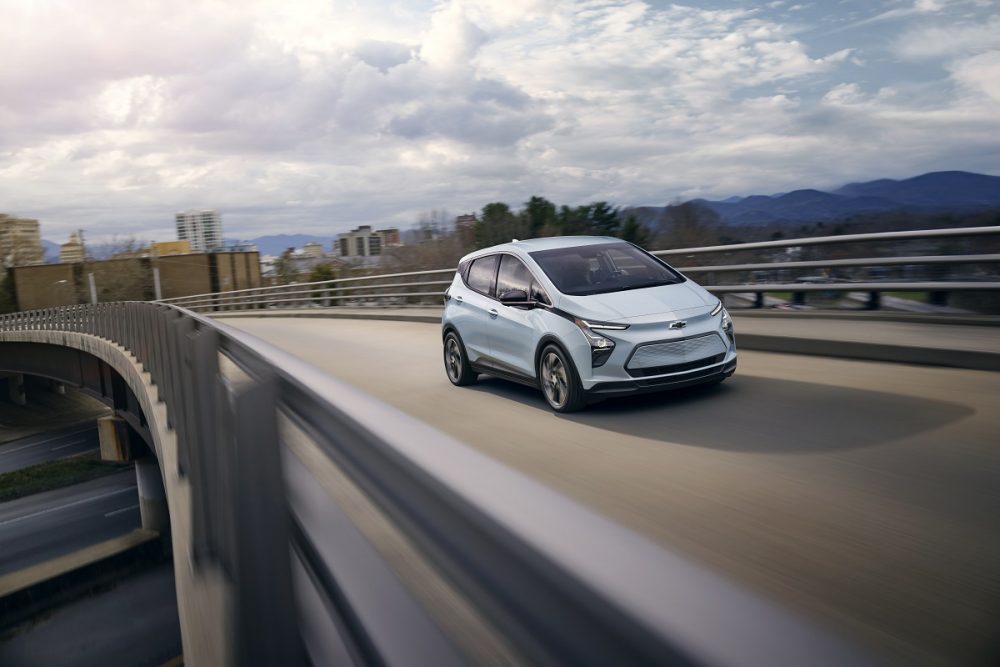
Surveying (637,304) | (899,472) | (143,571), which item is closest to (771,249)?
(637,304)

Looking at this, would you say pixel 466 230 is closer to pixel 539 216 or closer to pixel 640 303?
pixel 539 216

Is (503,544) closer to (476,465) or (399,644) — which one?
(476,465)

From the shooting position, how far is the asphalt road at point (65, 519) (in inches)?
1487

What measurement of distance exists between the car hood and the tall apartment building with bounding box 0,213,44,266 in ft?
415

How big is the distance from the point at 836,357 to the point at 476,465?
9.39 m

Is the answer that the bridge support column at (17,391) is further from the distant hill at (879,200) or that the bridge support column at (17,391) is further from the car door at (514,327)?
the car door at (514,327)

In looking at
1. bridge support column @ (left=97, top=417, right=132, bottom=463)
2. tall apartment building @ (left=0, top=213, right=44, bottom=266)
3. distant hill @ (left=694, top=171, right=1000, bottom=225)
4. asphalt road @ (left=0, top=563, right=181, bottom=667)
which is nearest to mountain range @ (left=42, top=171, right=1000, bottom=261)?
distant hill @ (left=694, top=171, right=1000, bottom=225)

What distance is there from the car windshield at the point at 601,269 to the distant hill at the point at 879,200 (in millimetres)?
3745

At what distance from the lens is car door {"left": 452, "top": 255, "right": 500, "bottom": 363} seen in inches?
398

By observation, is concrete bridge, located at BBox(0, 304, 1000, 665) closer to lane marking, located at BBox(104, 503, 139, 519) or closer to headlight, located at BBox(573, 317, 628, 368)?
headlight, located at BBox(573, 317, 628, 368)

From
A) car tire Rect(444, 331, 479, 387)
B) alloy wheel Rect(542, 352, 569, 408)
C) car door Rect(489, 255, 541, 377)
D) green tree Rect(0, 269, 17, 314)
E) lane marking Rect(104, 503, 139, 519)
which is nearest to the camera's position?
alloy wheel Rect(542, 352, 569, 408)

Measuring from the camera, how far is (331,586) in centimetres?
232

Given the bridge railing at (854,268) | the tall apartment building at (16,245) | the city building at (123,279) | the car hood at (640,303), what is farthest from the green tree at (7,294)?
the car hood at (640,303)

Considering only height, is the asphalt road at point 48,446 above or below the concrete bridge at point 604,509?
below
